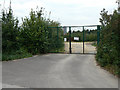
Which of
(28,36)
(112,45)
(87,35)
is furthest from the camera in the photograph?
(87,35)

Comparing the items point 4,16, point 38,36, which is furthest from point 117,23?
point 4,16

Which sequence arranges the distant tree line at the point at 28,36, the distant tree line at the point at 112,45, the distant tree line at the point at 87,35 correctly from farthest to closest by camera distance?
1. the distant tree line at the point at 87,35
2. the distant tree line at the point at 28,36
3. the distant tree line at the point at 112,45

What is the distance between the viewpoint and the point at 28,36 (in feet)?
37.8

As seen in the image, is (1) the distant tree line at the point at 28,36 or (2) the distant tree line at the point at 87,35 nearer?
(1) the distant tree line at the point at 28,36

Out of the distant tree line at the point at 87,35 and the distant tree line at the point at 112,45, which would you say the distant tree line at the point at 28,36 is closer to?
the distant tree line at the point at 87,35

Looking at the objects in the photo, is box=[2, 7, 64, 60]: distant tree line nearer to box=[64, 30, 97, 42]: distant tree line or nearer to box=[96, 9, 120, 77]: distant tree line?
box=[64, 30, 97, 42]: distant tree line

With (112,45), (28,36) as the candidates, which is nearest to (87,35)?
(28,36)

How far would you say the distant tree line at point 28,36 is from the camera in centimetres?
1035

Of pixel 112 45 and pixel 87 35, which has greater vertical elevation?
pixel 87 35

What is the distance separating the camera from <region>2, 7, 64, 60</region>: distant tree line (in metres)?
10.4

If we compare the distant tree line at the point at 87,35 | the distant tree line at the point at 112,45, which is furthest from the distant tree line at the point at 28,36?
the distant tree line at the point at 112,45

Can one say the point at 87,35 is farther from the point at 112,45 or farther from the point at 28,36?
the point at 112,45

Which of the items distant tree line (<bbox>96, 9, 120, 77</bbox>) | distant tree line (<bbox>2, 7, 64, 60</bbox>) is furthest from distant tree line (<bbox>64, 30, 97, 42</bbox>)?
distant tree line (<bbox>96, 9, 120, 77</bbox>)

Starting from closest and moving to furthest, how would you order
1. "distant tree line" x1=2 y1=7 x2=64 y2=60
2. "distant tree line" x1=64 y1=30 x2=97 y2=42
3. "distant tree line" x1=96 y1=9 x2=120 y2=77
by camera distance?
1. "distant tree line" x1=96 y1=9 x2=120 y2=77
2. "distant tree line" x1=2 y1=7 x2=64 y2=60
3. "distant tree line" x1=64 y1=30 x2=97 y2=42
